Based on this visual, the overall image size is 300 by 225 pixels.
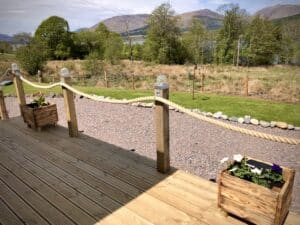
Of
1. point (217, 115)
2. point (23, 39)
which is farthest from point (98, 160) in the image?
point (23, 39)

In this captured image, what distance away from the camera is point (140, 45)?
2795 cm

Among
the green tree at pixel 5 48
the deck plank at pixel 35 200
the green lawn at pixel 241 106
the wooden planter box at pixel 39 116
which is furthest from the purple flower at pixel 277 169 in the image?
the green tree at pixel 5 48

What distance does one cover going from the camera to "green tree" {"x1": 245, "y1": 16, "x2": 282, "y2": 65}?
23.4 m

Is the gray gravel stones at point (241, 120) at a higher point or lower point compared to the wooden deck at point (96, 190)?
lower

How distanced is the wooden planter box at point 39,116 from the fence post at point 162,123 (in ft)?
7.79

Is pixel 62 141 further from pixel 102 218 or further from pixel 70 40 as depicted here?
pixel 70 40

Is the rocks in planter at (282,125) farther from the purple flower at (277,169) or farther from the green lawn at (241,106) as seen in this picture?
the purple flower at (277,169)

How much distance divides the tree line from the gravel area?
51.0ft

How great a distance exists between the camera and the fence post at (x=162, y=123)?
2.27m

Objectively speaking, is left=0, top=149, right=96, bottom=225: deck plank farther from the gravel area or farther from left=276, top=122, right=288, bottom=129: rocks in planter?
left=276, top=122, right=288, bottom=129: rocks in planter

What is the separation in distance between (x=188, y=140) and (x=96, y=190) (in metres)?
3.14

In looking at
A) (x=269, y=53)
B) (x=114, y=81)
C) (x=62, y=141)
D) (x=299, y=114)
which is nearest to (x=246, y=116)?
(x=299, y=114)

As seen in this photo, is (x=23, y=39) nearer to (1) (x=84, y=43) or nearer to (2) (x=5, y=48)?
(2) (x=5, y=48)

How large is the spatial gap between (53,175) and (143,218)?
125cm
